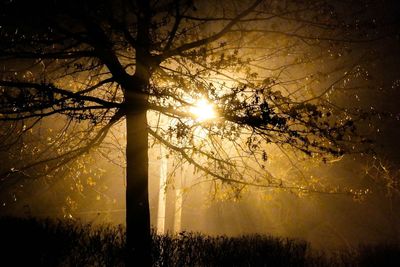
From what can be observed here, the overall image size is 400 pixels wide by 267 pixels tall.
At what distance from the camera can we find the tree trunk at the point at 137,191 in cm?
669

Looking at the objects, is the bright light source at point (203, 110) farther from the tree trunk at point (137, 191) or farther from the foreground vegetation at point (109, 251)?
the foreground vegetation at point (109, 251)

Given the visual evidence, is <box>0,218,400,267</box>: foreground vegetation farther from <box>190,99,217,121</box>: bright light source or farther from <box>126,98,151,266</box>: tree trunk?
<box>190,99,217,121</box>: bright light source

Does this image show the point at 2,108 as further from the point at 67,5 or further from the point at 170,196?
the point at 170,196

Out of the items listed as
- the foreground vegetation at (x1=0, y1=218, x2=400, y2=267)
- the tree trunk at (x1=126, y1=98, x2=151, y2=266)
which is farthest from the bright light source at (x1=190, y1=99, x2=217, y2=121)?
the foreground vegetation at (x1=0, y1=218, x2=400, y2=267)

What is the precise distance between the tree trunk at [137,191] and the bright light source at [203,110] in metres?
1.07

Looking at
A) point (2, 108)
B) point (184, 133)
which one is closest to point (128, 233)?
point (184, 133)

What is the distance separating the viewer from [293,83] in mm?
7352

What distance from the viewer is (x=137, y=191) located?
23.1 feet

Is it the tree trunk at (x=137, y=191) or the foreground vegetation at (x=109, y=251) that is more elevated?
the tree trunk at (x=137, y=191)

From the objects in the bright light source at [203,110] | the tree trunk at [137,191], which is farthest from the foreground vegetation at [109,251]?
the bright light source at [203,110]

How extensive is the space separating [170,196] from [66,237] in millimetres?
30653

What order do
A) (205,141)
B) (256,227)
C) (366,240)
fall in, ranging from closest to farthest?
1. (205,141)
2. (366,240)
3. (256,227)

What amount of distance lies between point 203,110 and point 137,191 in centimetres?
200

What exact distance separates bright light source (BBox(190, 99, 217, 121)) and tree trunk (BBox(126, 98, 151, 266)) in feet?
3.51
